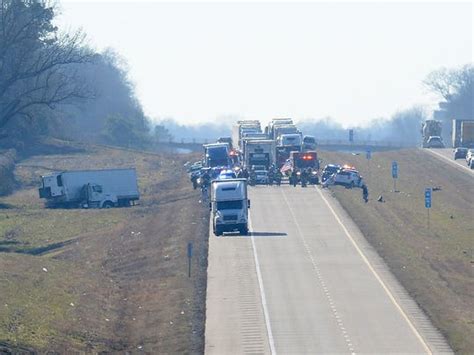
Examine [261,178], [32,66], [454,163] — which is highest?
[32,66]

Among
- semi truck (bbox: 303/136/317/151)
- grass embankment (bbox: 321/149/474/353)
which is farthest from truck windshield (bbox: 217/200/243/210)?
semi truck (bbox: 303/136/317/151)

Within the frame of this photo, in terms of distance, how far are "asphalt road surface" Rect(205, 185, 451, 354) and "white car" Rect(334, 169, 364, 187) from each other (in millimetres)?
18303

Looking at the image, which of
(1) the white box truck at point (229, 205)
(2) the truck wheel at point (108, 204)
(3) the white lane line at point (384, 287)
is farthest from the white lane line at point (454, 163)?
(1) the white box truck at point (229, 205)

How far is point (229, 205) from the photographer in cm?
7731

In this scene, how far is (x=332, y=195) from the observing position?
9931 centimetres

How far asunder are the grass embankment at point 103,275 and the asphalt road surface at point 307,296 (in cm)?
133

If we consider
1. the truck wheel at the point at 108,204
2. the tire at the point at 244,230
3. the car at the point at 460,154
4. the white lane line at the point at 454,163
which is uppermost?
the tire at the point at 244,230

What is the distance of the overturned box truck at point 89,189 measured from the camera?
10038cm

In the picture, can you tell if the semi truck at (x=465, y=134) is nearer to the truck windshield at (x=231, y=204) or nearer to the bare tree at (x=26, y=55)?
the bare tree at (x=26, y=55)

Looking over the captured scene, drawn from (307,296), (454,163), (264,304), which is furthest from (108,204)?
(454,163)

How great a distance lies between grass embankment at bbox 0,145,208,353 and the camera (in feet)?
165

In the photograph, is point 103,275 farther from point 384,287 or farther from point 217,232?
point 384,287

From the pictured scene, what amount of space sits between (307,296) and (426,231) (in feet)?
91.2

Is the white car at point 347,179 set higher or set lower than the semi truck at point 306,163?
lower
